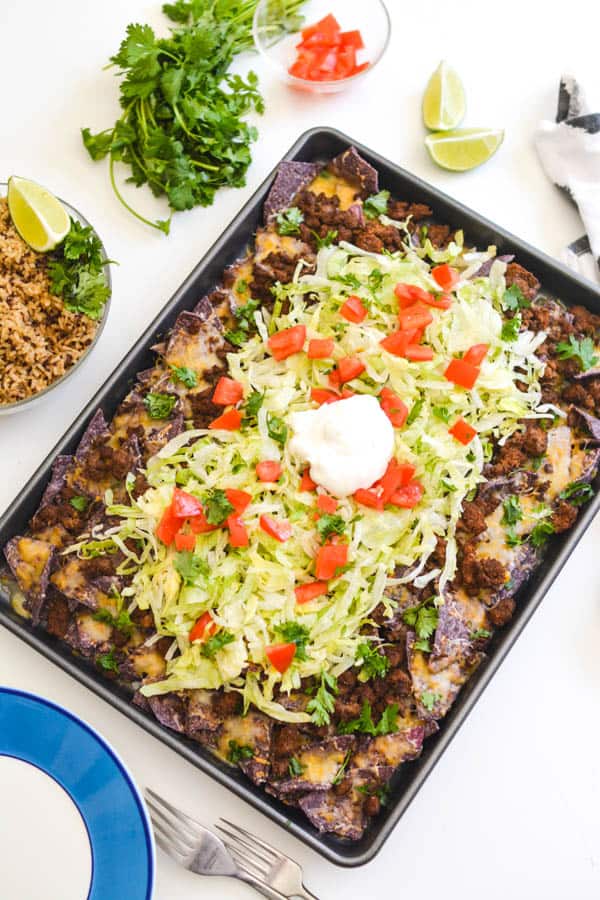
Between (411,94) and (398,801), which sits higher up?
(411,94)

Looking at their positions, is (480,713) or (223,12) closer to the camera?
(480,713)

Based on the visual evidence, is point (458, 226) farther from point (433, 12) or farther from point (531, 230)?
point (433, 12)

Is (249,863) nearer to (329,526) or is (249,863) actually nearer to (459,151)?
(329,526)

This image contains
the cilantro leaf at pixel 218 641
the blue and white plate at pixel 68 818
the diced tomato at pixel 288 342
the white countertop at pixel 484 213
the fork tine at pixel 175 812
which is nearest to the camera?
the blue and white plate at pixel 68 818

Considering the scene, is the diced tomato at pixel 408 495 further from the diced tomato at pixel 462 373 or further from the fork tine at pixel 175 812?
the fork tine at pixel 175 812

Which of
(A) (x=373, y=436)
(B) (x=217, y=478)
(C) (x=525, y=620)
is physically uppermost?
(A) (x=373, y=436)

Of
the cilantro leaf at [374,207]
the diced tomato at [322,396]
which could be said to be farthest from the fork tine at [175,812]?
the cilantro leaf at [374,207]

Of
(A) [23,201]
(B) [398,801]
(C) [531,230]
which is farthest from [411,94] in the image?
(B) [398,801]
